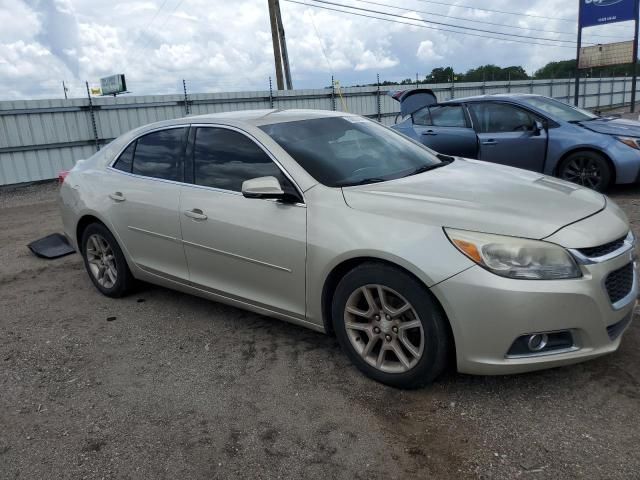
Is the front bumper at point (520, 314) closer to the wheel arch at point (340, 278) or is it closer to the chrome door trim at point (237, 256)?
the wheel arch at point (340, 278)

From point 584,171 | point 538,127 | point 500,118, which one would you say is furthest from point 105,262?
point 584,171

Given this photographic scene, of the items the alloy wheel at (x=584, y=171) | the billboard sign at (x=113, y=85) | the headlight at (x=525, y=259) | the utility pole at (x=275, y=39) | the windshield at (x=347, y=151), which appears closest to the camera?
the headlight at (x=525, y=259)

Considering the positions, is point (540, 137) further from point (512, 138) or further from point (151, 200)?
point (151, 200)

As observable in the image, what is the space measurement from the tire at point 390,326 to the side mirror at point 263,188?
0.67 meters

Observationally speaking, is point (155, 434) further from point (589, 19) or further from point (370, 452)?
point (589, 19)

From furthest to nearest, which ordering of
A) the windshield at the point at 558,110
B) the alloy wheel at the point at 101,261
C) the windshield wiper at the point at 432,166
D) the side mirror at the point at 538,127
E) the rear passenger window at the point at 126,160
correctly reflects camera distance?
the windshield at the point at 558,110
the side mirror at the point at 538,127
the alloy wheel at the point at 101,261
the rear passenger window at the point at 126,160
the windshield wiper at the point at 432,166

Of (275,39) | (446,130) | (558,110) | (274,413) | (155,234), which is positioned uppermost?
(275,39)

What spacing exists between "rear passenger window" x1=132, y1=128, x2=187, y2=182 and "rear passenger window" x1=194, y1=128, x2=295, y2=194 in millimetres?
196

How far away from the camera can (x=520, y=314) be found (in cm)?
256

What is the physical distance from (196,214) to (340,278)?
124 cm

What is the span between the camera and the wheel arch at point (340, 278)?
2742 mm

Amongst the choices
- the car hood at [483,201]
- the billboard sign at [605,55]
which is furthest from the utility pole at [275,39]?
the car hood at [483,201]

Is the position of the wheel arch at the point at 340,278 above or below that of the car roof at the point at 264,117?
below

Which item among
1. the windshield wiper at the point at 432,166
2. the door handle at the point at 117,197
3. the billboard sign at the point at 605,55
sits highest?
the billboard sign at the point at 605,55
